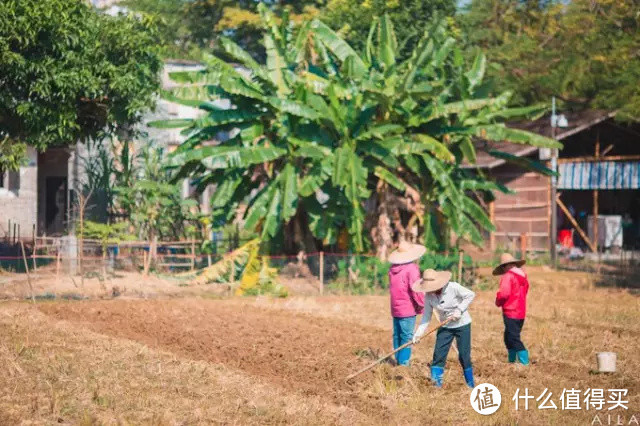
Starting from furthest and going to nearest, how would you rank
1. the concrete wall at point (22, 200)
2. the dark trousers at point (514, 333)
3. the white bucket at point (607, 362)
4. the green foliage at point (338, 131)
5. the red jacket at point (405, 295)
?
the concrete wall at point (22, 200), the green foliage at point (338, 131), the dark trousers at point (514, 333), the red jacket at point (405, 295), the white bucket at point (607, 362)

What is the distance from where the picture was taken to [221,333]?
16750 millimetres

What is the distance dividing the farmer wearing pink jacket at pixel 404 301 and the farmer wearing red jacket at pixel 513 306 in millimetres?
1163

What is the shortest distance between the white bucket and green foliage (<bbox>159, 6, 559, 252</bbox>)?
35.8 ft

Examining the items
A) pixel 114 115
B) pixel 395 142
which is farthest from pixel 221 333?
pixel 114 115

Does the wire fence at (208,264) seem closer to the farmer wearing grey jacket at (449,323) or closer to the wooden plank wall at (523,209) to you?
the wooden plank wall at (523,209)

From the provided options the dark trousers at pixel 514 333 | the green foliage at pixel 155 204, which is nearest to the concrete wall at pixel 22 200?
the green foliage at pixel 155 204

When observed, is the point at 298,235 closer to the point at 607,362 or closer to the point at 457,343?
the point at 607,362

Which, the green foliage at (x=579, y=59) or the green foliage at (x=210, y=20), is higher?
the green foliage at (x=210, y=20)

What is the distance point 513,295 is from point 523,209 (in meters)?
19.6

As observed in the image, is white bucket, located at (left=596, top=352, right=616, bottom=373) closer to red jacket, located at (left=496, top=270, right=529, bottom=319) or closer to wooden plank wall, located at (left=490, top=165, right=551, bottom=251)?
red jacket, located at (left=496, top=270, right=529, bottom=319)

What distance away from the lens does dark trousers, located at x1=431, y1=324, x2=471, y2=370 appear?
11.9m

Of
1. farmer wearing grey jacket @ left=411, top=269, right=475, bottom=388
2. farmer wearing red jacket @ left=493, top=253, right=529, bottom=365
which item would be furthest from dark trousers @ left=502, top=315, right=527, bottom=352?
farmer wearing grey jacket @ left=411, top=269, right=475, bottom=388

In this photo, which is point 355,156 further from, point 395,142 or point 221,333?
point 221,333

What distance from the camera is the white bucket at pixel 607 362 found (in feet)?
41.9
